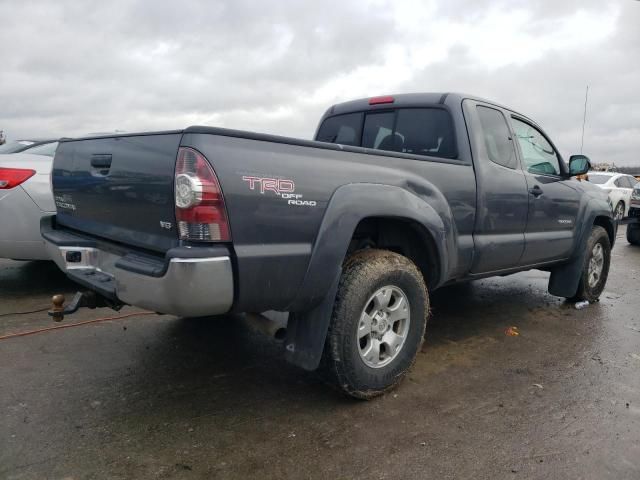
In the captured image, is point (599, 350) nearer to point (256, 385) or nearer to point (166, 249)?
point (256, 385)

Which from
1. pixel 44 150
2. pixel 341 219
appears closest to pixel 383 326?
pixel 341 219

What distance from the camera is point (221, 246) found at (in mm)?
2254

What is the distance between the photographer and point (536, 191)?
425cm

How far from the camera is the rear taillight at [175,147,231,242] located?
2.19 m

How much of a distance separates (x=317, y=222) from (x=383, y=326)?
870mm

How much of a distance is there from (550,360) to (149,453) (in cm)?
290

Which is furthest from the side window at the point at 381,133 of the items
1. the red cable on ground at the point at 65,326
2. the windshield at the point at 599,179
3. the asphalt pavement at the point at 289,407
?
the windshield at the point at 599,179

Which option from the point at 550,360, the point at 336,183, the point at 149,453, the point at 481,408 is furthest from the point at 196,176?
the point at 550,360

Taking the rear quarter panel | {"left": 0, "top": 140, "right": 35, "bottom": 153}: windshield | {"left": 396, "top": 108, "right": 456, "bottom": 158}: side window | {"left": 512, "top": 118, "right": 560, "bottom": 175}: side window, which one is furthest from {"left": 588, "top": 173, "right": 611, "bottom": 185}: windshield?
{"left": 0, "top": 140, "right": 35, "bottom": 153}: windshield

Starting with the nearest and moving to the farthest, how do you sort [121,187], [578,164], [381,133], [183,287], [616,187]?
[183,287] < [121,187] < [381,133] < [578,164] < [616,187]

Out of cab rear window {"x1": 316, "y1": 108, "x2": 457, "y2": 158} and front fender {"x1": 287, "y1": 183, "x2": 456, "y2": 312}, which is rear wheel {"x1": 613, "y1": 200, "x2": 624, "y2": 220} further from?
front fender {"x1": 287, "y1": 183, "x2": 456, "y2": 312}

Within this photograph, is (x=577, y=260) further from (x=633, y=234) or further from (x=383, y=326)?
(x=633, y=234)

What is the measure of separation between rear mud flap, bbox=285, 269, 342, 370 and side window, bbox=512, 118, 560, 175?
2504 mm

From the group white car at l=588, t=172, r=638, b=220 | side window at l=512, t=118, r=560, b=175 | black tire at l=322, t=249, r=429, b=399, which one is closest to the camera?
black tire at l=322, t=249, r=429, b=399
